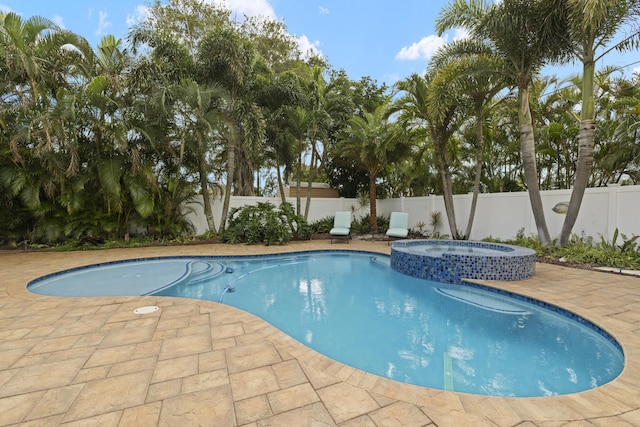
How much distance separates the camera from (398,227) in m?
11.2

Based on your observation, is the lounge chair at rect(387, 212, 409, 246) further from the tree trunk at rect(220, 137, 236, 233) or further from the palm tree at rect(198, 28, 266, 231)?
the tree trunk at rect(220, 137, 236, 233)

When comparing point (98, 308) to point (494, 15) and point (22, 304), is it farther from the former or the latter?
point (494, 15)

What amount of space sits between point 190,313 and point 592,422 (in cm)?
401

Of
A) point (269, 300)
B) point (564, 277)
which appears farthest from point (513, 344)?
point (269, 300)

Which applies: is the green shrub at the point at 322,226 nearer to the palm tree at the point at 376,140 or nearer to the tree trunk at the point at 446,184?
the palm tree at the point at 376,140

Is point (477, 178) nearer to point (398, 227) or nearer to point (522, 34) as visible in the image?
point (398, 227)

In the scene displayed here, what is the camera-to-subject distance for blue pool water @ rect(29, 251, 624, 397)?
3.06 metres

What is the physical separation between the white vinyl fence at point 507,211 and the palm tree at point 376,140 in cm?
240

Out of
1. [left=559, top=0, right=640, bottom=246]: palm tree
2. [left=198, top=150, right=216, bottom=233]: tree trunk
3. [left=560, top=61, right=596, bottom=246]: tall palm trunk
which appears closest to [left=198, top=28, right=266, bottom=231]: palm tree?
[left=198, top=150, right=216, bottom=233]: tree trunk

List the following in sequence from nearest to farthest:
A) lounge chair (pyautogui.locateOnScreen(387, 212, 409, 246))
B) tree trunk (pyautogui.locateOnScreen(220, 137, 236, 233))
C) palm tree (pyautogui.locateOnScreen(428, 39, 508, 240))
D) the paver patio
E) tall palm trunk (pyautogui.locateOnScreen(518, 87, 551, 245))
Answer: the paver patio, tall palm trunk (pyautogui.locateOnScreen(518, 87, 551, 245)), palm tree (pyautogui.locateOnScreen(428, 39, 508, 240)), lounge chair (pyautogui.locateOnScreen(387, 212, 409, 246)), tree trunk (pyautogui.locateOnScreen(220, 137, 236, 233))

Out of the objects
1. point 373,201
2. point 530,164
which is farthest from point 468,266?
point 373,201

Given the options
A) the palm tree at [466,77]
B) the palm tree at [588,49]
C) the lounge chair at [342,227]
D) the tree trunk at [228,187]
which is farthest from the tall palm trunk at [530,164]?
the tree trunk at [228,187]

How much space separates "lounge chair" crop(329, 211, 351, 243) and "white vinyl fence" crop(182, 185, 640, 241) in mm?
2554

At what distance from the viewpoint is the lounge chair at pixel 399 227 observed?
34.9 ft
